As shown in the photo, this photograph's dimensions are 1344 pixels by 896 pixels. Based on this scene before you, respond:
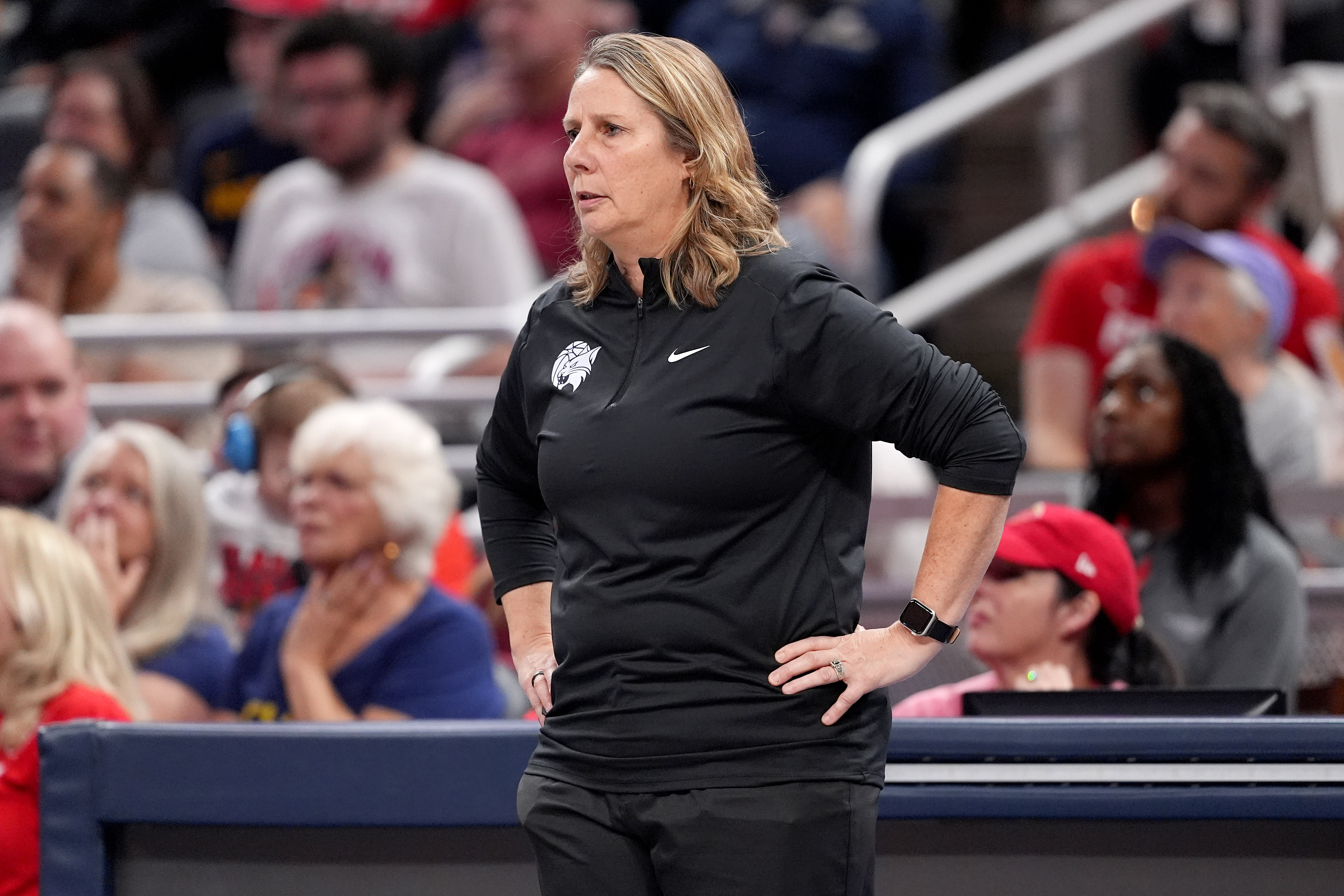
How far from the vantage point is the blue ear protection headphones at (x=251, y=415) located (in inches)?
174

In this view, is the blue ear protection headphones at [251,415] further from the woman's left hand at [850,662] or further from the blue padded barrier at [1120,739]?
the woman's left hand at [850,662]

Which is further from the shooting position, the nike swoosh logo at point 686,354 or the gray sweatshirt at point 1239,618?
the gray sweatshirt at point 1239,618

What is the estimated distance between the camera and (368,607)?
12.8 ft

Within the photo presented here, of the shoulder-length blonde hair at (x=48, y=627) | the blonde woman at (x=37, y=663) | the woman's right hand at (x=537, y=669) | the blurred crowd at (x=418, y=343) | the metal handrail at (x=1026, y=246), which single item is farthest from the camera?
the metal handrail at (x=1026, y=246)

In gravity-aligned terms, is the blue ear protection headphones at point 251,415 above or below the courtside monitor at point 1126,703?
below

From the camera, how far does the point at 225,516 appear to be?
455 centimetres

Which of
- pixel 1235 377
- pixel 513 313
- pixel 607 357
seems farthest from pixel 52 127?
pixel 607 357

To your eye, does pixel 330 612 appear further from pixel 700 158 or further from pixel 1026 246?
pixel 1026 246

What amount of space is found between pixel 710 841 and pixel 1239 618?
206cm

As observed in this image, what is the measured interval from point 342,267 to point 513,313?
1116 millimetres

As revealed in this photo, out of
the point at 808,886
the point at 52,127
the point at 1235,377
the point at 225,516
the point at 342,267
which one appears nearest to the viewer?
the point at 808,886

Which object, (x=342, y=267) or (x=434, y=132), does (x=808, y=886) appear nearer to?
(x=342, y=267)

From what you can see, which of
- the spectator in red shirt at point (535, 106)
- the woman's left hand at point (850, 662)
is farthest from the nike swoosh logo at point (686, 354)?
the spectator in red shirt at point (535, 106)

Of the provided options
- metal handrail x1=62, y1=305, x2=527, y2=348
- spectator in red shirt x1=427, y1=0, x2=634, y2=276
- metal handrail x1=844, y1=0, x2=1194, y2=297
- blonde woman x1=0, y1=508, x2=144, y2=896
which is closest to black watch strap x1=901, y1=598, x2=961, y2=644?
blonde woman x1=0, y1=508, x2=144, y2=896
